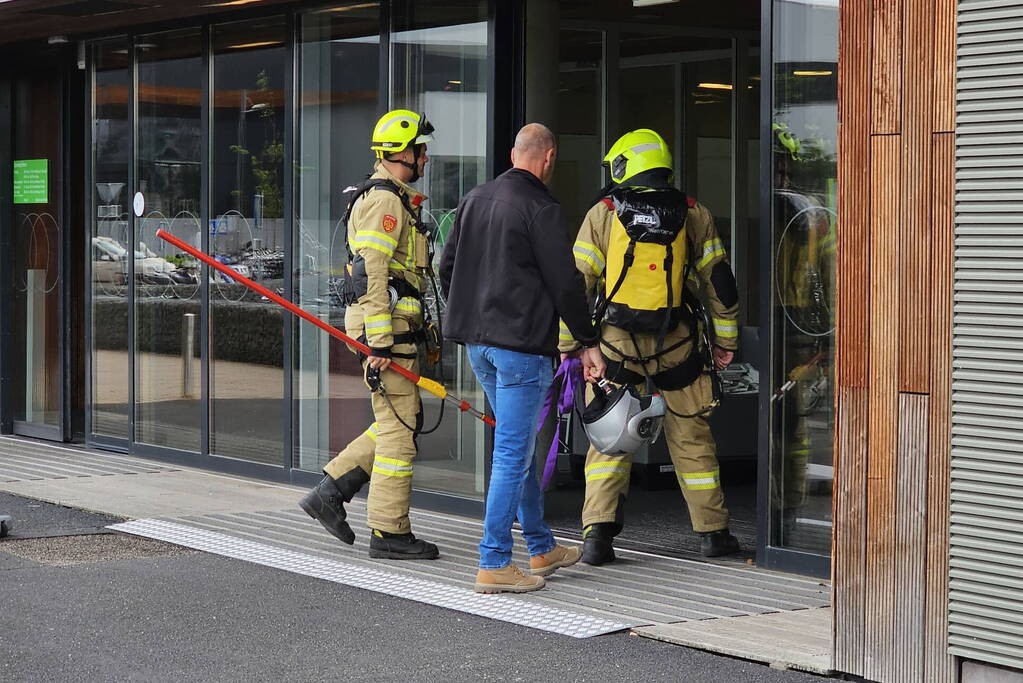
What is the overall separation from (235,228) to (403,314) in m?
3.16

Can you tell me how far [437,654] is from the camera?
575 centimetres

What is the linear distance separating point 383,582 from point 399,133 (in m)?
2.20

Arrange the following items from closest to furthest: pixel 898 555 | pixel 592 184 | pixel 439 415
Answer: pixel 898 555
pixel 439 415
pixel 592 184

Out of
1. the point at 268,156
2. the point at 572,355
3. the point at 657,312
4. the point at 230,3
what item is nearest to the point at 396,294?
the point at 572,355

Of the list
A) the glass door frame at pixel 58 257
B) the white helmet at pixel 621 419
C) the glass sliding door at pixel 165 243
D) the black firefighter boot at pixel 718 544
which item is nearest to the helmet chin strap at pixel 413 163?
the white helmet at pixel 621 419

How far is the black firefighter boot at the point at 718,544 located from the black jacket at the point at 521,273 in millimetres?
1442

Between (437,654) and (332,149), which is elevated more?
(332,149)

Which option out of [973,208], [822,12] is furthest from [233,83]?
[973,208]

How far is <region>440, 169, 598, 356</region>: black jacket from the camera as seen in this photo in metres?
6.69

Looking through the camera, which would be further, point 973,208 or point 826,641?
point 826,641

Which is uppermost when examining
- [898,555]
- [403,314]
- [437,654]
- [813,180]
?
[813,180]

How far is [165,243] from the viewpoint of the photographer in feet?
36.1

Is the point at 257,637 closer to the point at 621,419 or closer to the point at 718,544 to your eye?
the point at 621,419

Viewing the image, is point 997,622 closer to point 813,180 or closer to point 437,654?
point 437,654
